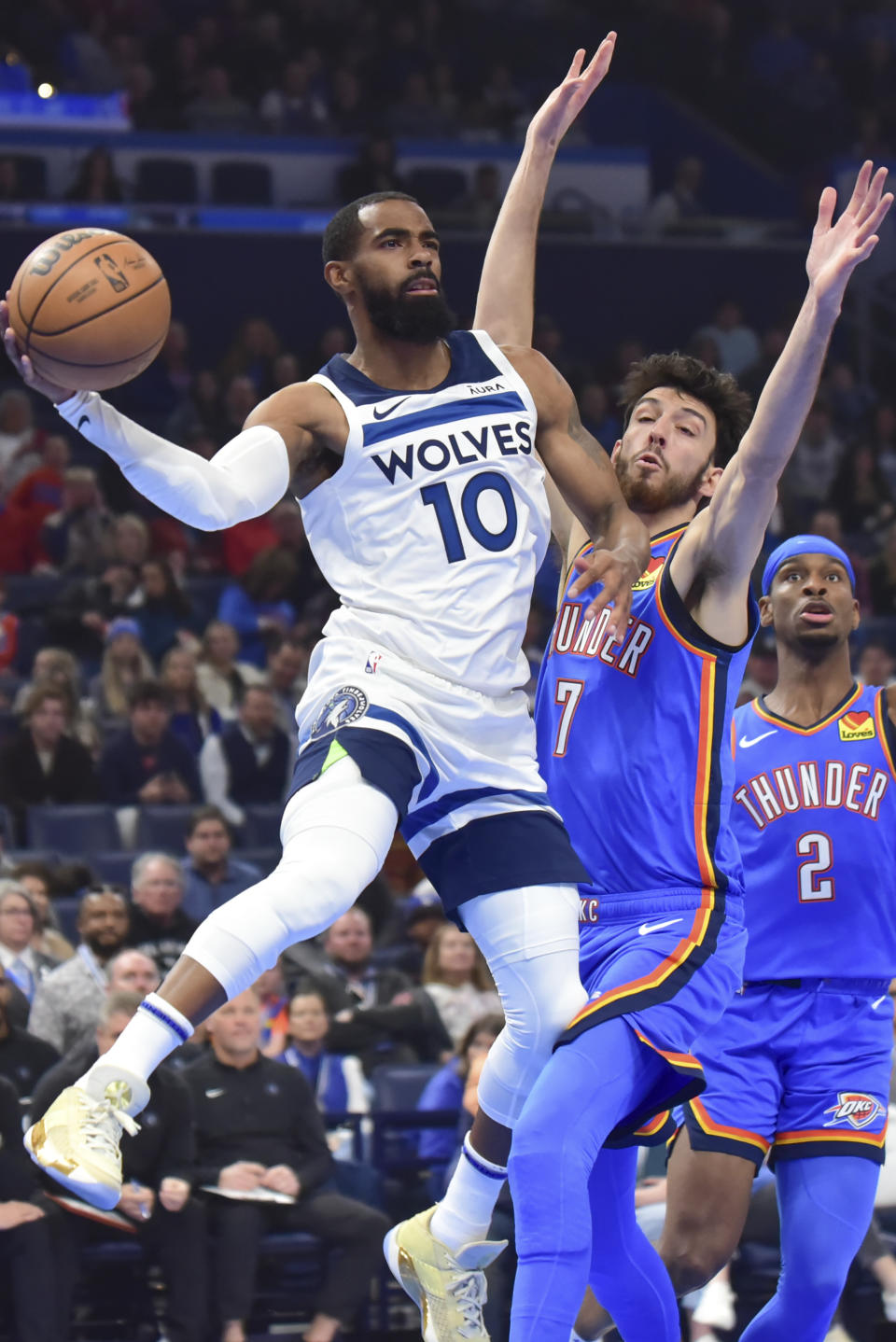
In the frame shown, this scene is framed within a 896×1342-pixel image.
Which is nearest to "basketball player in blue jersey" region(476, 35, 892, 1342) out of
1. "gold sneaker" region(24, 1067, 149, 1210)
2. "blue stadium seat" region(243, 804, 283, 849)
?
"gold sneaker" region(24, 1067, 149, 1210)

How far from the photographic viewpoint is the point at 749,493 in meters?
5.27

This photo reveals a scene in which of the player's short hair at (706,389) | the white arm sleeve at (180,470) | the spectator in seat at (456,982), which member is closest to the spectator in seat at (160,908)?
the spectator in seat at (456,982)

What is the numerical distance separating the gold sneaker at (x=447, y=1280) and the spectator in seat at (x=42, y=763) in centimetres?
691

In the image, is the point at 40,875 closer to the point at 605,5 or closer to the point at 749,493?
the point at 749,493

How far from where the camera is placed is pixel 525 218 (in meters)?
6.18

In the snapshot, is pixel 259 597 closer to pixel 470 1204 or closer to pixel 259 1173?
pixel 259 1173

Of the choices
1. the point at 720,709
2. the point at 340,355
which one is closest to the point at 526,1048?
the point at 720,709

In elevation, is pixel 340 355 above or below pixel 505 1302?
above

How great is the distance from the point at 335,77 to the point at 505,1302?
553 inches

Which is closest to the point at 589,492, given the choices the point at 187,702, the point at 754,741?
the point at 754,741

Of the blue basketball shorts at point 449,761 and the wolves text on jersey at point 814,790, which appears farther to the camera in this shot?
the wolves text on jersey at point 814,790

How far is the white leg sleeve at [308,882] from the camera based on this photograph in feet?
15.6

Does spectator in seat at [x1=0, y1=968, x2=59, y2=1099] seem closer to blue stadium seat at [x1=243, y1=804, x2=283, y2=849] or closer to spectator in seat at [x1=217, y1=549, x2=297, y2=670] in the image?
blue stadium seat at [x1=243, y1=804, x2=283, y2=849]

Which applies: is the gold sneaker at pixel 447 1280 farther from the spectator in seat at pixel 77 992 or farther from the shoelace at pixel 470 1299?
the spectator in seat at pixel 77 992
